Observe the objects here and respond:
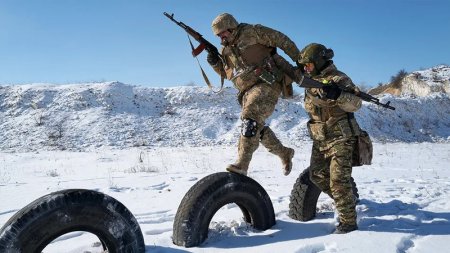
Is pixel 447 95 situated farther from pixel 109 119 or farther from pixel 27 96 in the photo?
pixel 27 96

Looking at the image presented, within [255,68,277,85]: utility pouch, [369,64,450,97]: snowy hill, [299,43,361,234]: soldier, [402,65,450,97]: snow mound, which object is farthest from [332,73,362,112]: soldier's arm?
[402,65,450,97]: snow mound

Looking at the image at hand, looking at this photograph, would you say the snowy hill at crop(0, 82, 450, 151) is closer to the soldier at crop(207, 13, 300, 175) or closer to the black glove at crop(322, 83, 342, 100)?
the soldier at crop(207, 13, 300, 175)

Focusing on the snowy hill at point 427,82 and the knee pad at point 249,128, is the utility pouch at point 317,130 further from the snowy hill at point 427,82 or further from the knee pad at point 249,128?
the snowy hill at point 427,82

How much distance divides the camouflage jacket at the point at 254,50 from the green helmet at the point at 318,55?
473mm

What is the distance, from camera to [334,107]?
3.93 metres

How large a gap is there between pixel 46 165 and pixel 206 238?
312 inches

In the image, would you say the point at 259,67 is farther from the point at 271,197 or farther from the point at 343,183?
the point at 271,197

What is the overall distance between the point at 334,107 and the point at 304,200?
42.1 inches

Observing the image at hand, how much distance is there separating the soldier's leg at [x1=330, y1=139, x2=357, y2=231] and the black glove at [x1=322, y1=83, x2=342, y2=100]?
55 centimetres

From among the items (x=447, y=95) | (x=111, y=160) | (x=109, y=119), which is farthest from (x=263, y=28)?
(x=447, y=95)

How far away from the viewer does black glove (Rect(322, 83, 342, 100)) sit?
3578mm

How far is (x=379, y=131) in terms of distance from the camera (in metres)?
19.7

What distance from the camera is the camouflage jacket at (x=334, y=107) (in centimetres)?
371

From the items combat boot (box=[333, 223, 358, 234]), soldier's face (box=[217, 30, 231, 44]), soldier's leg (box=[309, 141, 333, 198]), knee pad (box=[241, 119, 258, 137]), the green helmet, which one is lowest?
combat boot (box=[333, 223, 358, 234])
